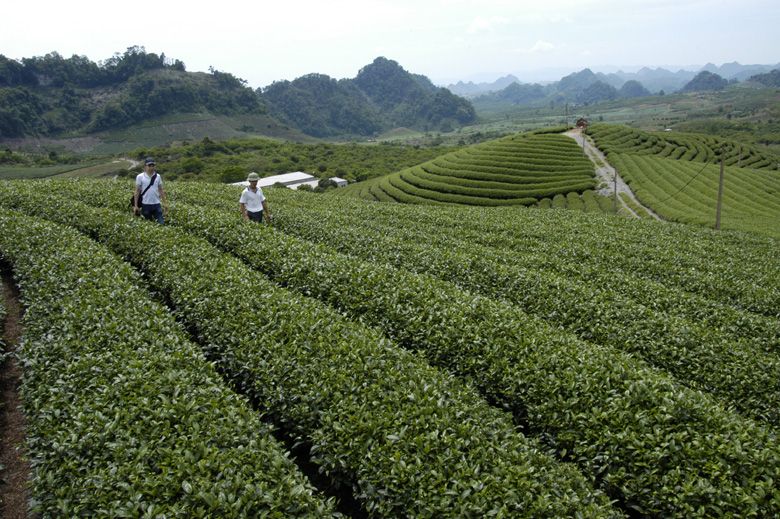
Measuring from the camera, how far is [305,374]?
775 cm

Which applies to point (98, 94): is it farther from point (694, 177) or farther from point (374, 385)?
point (374, 385)

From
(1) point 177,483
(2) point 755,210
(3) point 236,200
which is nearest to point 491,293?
(1) point 177,483

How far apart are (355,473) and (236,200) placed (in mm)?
18034

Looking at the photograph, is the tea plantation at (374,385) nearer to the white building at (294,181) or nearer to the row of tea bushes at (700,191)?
the row of tea bushes at (700,191)

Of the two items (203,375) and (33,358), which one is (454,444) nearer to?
(203,375)

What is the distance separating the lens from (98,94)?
172 metres

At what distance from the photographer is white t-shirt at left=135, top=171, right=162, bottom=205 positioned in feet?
51.0

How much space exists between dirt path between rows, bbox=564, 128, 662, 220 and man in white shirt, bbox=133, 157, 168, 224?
→ 143 feet

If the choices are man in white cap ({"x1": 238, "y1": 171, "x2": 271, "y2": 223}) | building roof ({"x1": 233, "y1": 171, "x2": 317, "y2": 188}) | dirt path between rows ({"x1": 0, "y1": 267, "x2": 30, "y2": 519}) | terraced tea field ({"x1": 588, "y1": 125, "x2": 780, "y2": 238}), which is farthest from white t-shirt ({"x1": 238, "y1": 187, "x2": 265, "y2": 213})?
building roof ({"x1": 233, "y1": 171, "x2": 317, "y2": 188})

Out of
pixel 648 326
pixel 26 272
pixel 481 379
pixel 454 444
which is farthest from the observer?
pixel 26 272

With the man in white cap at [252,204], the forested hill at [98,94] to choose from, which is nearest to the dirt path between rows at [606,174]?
the man in white cap at [252,204]

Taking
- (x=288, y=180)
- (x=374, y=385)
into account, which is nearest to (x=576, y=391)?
(x=374, y=385)

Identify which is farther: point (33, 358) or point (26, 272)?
point (26, 272)

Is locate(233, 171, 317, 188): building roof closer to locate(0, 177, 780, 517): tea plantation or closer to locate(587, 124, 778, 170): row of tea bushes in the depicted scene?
locate(587, 124, 778, 170): row of tea bushes
